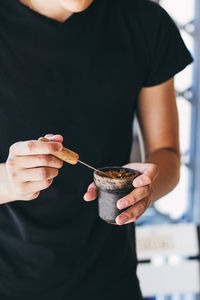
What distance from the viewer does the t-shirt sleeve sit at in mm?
1269

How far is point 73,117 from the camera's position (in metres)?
1.16

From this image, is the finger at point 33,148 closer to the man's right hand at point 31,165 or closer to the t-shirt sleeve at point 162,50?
the man's right hand at point 31,165

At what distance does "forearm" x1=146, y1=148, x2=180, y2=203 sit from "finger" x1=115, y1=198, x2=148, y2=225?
0.74 ft

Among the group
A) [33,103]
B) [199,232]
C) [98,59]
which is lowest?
[199,232]

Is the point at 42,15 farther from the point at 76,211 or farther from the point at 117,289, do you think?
the point at 117,289

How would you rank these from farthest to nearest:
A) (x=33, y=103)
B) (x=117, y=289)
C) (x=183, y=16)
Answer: (x=183, y=16)
(x=117, y=289)
(x=33, y=103)

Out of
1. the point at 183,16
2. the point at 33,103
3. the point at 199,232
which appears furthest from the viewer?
the point at 199,232

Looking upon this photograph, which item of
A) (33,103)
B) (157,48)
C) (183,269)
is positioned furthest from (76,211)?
(183,269)

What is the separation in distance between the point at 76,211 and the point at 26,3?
2.36ft

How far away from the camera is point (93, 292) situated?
46.0 inches

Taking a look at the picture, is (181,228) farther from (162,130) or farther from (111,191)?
(111,191)

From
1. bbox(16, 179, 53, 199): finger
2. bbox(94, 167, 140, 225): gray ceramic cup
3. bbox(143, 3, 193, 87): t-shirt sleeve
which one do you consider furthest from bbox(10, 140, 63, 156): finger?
bbox(143, 3, 193, 87): t-shirt sleeve

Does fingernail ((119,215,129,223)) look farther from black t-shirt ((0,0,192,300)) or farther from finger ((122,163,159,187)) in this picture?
black t-shirt ((0,0,192,300))

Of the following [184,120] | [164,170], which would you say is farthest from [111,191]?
[184,120]
